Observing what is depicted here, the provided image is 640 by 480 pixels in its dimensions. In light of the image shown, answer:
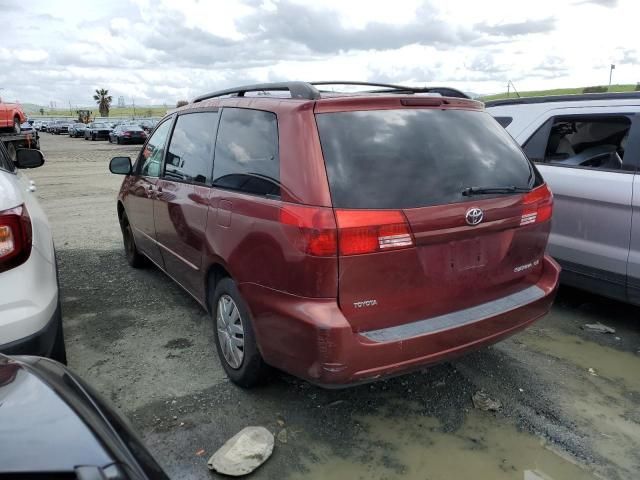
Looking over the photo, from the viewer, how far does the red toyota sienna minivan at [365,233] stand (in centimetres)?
247

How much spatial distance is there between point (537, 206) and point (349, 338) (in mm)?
1445

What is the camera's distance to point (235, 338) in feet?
10.5

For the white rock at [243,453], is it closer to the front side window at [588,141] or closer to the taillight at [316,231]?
the taillight at [316,231]

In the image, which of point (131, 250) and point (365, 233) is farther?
point (131, 250)

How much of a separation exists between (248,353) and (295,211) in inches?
39.6

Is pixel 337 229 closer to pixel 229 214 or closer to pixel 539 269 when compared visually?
pixel 229 214

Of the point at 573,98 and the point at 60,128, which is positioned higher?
the point at 573,98

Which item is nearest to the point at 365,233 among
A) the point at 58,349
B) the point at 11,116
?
the point at 58,349

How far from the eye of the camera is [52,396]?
1.72 m

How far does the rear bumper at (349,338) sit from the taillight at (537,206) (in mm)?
479

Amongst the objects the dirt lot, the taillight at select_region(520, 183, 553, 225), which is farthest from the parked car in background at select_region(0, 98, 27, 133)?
the taillight at select_region(520, 183, 553, 225)

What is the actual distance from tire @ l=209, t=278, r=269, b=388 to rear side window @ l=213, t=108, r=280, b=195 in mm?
615

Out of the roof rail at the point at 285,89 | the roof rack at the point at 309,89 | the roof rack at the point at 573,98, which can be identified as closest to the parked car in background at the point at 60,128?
the roof rack at the point at 573,98

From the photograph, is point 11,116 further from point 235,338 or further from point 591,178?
point 591,178
